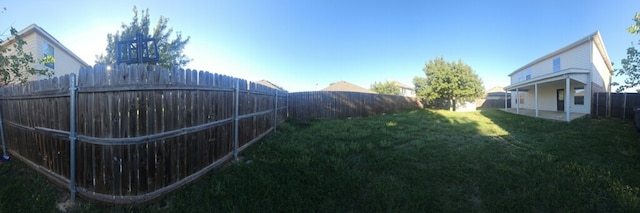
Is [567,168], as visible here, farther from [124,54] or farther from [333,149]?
[124,54]

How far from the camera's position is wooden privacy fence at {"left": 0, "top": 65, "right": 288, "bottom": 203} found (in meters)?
2.64

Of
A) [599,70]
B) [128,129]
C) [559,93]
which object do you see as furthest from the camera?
[559,93]

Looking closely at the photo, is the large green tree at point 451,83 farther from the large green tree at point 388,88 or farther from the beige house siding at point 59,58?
the beige house siding at point 59,58

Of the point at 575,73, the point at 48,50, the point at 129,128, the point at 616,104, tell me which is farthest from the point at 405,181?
the point at 48,50

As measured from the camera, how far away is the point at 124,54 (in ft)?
17.2

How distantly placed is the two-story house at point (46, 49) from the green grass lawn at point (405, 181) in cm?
1185

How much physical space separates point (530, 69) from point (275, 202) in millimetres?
24136

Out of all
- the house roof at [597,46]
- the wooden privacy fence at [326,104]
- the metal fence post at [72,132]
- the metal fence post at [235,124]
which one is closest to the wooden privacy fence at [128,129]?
the metal fence post at [72,132]

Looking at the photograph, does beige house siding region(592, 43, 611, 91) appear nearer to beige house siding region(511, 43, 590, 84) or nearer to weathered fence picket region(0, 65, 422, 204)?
beige house siding region(511, 43, 590, 84)

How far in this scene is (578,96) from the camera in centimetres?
A: 1324

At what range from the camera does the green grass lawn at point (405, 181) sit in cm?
288

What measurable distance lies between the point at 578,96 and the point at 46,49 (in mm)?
29136

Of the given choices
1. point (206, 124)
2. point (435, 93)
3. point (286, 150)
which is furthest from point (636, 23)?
point (435, 93)

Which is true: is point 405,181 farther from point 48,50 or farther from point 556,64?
point 556,64
